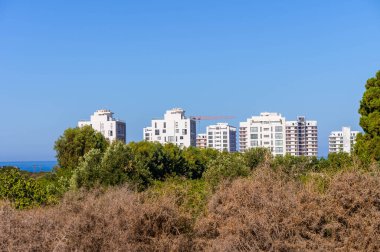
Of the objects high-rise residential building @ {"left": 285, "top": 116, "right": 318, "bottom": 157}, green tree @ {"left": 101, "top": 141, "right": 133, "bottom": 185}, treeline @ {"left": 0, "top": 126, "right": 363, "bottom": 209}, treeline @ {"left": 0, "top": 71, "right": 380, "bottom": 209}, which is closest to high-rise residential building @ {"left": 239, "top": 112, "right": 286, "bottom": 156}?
high-rise residential building @ {"left": 285, "top": 116, "right": 318, "bottom": 157}

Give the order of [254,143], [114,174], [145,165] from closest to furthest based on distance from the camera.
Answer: [114,174], [145,165], [254,143]

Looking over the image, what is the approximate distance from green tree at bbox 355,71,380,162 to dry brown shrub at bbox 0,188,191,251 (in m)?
18.3

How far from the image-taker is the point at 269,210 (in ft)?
30.2

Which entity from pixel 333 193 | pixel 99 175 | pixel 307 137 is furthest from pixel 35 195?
pixel 307 137

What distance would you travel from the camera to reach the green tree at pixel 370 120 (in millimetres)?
26375

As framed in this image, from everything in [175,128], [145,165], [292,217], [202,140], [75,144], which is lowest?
[292,217]

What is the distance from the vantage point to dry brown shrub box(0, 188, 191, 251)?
8.52 m

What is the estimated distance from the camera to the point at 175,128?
125688 mm

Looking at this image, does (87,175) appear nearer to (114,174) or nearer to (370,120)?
(114,174)

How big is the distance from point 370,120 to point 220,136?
116 m

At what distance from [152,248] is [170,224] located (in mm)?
584

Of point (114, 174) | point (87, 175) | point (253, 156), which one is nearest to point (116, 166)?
point (114, 174)

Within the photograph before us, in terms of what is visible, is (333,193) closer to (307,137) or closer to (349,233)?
(349,233)

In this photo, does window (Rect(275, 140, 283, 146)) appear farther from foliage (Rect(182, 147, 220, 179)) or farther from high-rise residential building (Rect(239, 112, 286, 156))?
foliage (Rect(182, 147, 220, 179))
